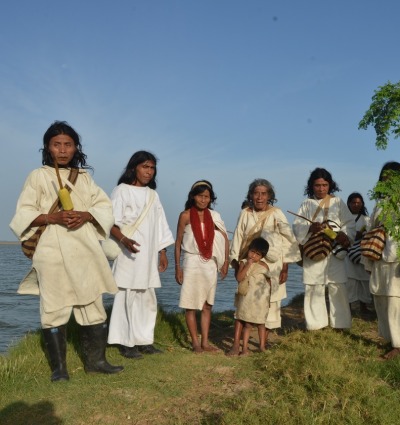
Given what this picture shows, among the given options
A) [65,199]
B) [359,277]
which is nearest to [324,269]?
[359,277]

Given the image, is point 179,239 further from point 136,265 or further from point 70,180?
point 70,180

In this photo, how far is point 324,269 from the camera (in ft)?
20.7

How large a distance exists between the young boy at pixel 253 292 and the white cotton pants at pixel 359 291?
137 inches

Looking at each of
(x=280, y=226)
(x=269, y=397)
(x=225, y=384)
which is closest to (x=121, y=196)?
(x=280, y=226)

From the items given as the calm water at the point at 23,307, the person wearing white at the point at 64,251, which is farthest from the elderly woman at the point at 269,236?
the calm water at the point at 23,307

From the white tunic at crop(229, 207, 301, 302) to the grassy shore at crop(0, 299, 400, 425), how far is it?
0.85 m

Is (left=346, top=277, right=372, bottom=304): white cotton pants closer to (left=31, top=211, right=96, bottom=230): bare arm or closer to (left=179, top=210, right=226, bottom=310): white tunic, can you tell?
(left=179, top=210, right=226, bottom=310): white tunic

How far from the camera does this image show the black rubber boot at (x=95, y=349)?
4.73m

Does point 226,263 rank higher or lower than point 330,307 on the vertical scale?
higher

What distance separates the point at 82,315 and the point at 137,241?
116 cm

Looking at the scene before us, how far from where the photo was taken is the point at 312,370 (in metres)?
4.12

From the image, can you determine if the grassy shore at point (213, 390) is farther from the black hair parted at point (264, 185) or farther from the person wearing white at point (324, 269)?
the black hair parted at point (264, 185)

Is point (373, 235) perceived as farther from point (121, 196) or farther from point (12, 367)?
point (12, 367)

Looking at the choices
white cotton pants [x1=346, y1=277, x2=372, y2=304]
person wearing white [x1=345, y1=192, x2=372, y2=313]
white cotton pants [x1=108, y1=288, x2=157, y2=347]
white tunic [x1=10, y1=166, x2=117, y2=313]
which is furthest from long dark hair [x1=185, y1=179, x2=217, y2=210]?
white cotton pants [x1=346, y1=277, x2=372, y2=304]
